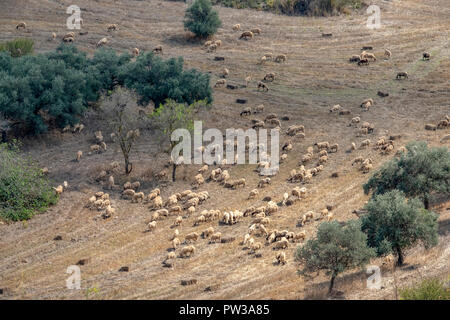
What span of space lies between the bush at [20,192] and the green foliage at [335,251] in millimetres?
15781

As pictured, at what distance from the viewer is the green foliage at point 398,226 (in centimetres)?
3027

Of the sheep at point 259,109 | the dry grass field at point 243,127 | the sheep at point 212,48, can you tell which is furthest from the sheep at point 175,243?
the sheep at point 212,48

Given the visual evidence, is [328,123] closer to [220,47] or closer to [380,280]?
[220,47]

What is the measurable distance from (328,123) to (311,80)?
6.89 meters

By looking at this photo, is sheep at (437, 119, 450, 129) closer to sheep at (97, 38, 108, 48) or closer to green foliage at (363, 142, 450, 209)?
green foliage at (363, 142, 450, 209)

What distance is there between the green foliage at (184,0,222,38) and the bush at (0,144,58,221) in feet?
78.5

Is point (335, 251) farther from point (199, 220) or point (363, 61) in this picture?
point (363, 61)

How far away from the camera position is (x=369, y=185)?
35781 millimetres

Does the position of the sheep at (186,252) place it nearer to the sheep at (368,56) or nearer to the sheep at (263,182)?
the sheep at (263,182)

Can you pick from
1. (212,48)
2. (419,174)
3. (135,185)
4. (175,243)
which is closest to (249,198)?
(135,185)

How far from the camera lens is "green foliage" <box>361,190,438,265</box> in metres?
30.3

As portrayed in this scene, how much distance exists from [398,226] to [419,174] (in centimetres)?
497

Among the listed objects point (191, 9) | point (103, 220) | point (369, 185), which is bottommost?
point (103, 220)

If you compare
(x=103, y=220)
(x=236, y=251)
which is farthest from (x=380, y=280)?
(x=103, y=220)
